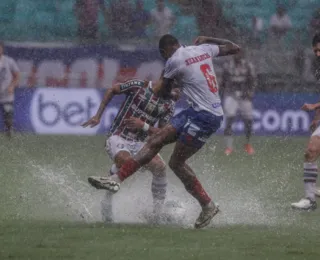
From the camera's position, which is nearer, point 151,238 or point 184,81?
point 151,238

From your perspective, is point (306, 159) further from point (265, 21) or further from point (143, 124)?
point (265, 21)

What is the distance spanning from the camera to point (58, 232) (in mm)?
10695

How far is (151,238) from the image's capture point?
10.3 metres

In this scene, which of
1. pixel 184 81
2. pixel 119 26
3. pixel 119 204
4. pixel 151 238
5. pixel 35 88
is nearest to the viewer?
pixel 151 238

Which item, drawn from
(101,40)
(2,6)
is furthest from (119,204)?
(2,6)

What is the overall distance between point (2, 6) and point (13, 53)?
2.31 m

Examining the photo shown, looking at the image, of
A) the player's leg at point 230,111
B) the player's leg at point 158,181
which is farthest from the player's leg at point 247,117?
the player's leg at point 158,181

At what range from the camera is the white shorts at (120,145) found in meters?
11.9

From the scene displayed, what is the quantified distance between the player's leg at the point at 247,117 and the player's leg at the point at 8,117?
14.6ft

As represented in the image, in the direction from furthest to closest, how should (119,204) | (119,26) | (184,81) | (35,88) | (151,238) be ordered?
(119,26)
(35,88)
(119,204)
(184,81)
(151,238)

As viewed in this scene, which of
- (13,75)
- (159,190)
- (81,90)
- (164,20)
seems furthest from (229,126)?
(159,190)

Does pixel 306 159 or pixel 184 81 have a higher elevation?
pixel 184 81

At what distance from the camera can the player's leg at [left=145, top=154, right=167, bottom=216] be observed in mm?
11938

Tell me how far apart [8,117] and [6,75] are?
96 cm
